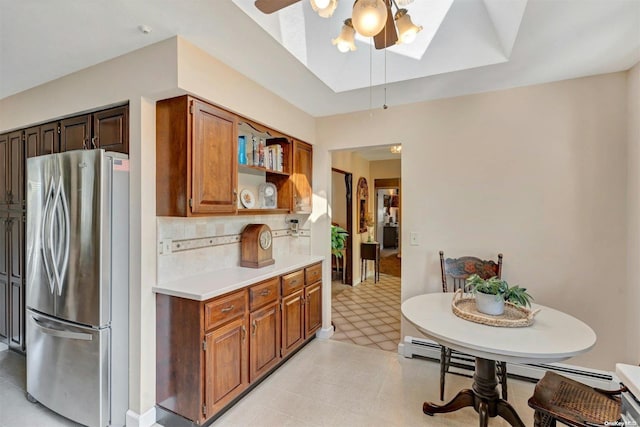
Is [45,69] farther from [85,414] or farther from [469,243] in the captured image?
[469,243]

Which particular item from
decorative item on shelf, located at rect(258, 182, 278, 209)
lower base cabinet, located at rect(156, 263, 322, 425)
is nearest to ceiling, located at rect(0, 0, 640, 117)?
decorative item on shelf, located at rect(258, 182, 278, 209)

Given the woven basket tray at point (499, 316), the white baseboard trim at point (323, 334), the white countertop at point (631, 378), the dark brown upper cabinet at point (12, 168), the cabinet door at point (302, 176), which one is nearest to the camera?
the white countertop at point (631, 378)

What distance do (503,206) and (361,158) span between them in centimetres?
392

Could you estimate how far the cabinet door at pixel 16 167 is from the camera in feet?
9.13

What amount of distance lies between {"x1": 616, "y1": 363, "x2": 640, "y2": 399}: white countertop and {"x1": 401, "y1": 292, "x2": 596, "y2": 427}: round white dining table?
40 centimetres

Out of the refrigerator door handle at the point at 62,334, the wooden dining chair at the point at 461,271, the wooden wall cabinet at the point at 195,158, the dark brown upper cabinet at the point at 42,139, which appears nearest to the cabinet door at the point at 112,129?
the wooden wall cabinet at the point at 195,158

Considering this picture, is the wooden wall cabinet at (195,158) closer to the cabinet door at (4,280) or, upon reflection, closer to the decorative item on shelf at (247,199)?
the decorative item on shelf at (247,199)

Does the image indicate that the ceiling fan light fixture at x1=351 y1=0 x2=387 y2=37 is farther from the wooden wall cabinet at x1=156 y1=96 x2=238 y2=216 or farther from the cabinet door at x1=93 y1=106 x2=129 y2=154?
the cabinet door at x1=93 y1=106 x2=129 y2=154

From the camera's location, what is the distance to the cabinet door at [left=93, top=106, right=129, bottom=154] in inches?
80.3

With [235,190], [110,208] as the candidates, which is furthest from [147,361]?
[235,190]

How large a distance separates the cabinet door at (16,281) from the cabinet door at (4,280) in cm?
6

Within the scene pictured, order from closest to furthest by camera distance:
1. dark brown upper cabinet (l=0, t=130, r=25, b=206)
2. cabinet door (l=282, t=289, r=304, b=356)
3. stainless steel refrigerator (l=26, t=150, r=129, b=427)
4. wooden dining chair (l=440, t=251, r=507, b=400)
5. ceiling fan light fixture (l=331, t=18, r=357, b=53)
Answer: ceiling fan light fixture (l=331, t=18, r=357, b=53) < stainless steel refrigerator (l=26, t=150, r=129, b=427) < wooden dining chair (l=440, t=251, r=507, b=400) < cabinet door (l=282, t=289, r=304, b=356) < dark brown upper cabinet (l=0, t=130, r=25, b=206)

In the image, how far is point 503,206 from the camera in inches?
103

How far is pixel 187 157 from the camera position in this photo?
77.2 inches
